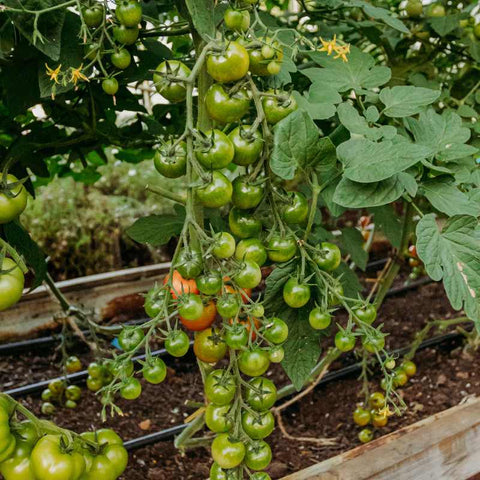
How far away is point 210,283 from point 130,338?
0.11 meters

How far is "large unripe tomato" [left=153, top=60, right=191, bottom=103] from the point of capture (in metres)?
0.57

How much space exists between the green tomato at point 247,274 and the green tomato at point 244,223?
0.23 ft

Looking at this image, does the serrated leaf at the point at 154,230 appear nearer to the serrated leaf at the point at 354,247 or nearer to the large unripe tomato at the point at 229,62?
the large unripe tomato at the point at 229,62

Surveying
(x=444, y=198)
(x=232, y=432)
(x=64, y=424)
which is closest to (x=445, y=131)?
(x=444, y=198)

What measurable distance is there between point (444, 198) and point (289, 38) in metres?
0.32

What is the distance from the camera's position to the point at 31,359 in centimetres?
174

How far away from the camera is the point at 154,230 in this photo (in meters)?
0.84

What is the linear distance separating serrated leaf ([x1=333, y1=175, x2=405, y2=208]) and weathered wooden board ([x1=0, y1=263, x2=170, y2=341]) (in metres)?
1.30

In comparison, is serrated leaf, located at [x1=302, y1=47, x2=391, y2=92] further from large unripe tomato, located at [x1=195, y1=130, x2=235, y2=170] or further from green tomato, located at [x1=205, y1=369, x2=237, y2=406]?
green tomato, located at [x1=205, y1=369, x2=237, y2=406]

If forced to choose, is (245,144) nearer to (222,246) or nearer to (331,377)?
(222,246)

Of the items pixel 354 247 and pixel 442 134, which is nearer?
pixel 442 134

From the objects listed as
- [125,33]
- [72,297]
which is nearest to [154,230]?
[125,33]

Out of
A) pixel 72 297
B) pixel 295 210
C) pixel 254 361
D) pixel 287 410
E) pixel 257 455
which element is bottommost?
pixel 72 297

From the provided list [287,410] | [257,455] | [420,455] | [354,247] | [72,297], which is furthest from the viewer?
[72,297]
